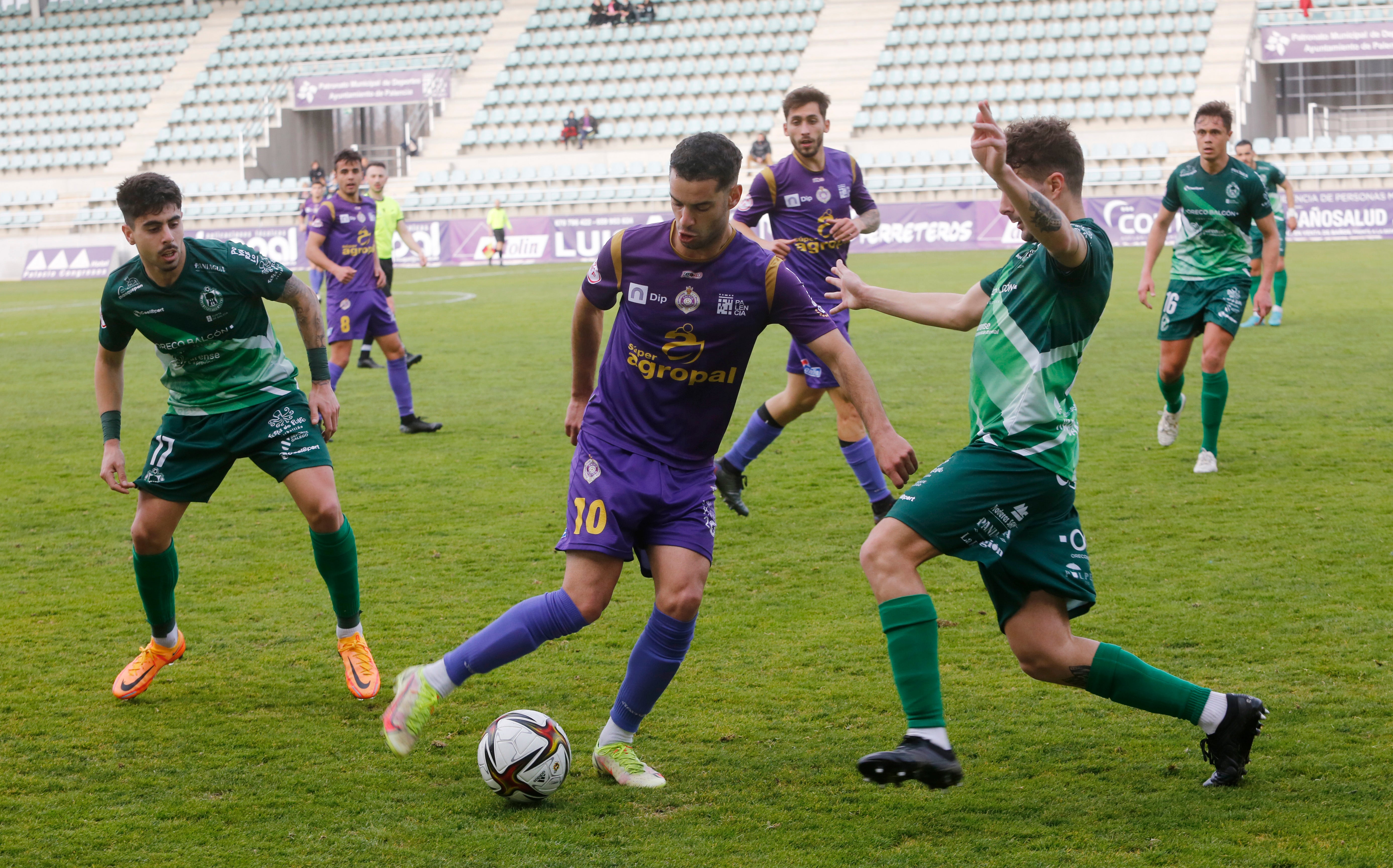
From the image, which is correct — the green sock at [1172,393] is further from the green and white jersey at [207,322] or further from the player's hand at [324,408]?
the green and white jersey at [207,322]

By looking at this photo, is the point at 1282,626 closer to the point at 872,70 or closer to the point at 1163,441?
the point at 1163,441

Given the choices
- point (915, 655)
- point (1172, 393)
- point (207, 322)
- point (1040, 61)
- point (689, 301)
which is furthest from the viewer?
point (1040, 61)

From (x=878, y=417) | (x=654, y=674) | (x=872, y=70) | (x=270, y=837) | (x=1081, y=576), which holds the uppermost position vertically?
(x=872, y=70)

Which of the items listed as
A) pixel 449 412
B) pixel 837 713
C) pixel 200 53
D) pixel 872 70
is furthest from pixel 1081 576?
pixel 200 53

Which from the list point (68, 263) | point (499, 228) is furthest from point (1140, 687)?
point (68, 263)

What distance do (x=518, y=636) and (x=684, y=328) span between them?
0.97 metres

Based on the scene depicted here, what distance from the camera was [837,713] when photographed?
4.22 meters

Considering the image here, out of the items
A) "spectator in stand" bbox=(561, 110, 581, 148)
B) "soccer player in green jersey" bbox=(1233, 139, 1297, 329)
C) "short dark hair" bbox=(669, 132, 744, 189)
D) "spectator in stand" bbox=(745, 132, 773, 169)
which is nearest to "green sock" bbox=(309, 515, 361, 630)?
"short dark hair" bbox=(669, 132, 744, 189)

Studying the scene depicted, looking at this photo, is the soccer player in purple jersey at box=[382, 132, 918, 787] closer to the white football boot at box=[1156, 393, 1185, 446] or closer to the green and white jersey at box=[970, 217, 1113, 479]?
the green and white jersey at box=[970, 217, 1113, 479]

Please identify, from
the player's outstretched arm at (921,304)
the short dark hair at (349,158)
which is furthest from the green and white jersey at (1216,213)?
the short dark hair at (349,158)

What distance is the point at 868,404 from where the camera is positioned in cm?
361

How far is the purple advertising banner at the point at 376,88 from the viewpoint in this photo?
123ft

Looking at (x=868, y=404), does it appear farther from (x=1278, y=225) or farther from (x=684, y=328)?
(x=1278, y=225)

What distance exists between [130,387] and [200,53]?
32.5 m
